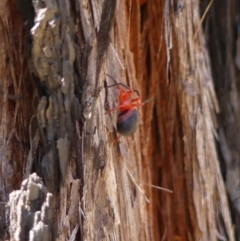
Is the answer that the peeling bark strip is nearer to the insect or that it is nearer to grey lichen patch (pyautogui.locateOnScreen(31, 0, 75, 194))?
grey lichen patch (pyautogui.locateOnScreen(31, 0, 75, 194))

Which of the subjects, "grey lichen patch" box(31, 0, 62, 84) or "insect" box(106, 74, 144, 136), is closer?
"grey lichen patch" box(31, 0, 62, 84)

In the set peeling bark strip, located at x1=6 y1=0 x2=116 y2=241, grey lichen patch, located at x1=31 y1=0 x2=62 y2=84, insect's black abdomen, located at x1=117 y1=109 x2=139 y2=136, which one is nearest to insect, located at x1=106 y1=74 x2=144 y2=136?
insect's black abdomen, located at x1=117 y1=109 x2=139 y2=136

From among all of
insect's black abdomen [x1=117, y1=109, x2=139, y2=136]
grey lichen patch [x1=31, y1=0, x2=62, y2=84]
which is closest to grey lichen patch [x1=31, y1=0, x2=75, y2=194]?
grey lichen patch [x1=31, y1=0, x2=62, y2=84]

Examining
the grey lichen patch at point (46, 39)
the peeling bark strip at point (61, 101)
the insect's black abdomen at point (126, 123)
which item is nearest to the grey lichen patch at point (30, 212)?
the peeling bark strip at point (61, 101)

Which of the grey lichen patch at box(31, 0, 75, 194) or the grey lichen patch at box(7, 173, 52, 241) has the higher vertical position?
the grey lichen patch at box(31, 0, 75, 194)

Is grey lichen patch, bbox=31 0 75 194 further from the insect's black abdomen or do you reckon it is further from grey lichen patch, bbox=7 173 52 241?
the insect's black abdomen

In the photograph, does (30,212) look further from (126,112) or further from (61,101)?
(126,112)

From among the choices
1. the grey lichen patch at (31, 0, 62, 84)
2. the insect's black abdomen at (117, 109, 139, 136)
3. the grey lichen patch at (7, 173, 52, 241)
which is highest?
the grey lichen patch at (31, 0, 62, 84)

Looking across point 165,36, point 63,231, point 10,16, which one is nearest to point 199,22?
point 165,36
